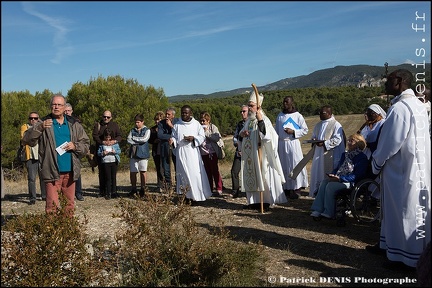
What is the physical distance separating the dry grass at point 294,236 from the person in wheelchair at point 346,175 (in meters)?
0.33

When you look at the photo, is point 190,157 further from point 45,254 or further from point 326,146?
point 45,254

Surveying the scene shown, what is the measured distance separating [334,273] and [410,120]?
5.82ft

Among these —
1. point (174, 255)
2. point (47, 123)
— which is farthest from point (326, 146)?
point (47, 123)

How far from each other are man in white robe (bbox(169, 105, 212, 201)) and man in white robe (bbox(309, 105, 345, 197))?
215 cm

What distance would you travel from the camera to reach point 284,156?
9242mm

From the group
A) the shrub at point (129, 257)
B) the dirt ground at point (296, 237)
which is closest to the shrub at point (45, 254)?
the shrub at point (129, 257)

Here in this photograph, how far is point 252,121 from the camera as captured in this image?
793cm

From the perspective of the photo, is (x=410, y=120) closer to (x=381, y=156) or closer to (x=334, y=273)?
(x=381, y=156)

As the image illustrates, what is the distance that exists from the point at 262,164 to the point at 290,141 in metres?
1.71

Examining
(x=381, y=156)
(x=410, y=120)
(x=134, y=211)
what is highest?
(x=410, y=120)

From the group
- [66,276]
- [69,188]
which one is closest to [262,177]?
[69,188]

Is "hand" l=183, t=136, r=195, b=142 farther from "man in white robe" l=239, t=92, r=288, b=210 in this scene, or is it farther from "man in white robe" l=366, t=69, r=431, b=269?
"man in white robe" l=366, t=69, r=431, b=269

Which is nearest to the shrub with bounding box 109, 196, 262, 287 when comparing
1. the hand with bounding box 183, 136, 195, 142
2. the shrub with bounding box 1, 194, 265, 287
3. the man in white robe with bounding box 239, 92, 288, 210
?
the shrub with bounding box 1, 194, 265, 287

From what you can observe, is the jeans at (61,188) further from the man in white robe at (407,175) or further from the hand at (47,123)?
the man in white robe at (407,175)
